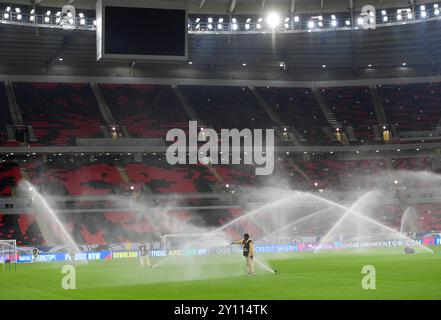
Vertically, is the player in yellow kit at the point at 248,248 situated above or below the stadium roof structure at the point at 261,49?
below

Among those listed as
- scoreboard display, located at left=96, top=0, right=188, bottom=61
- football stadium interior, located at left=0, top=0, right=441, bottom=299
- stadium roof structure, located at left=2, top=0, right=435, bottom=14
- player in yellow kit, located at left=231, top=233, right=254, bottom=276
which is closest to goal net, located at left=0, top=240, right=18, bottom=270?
football stadium interior, located at left=0, top=0, right=441, bottom=299

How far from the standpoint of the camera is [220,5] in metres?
59.2

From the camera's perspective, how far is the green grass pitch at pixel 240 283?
21.3 m

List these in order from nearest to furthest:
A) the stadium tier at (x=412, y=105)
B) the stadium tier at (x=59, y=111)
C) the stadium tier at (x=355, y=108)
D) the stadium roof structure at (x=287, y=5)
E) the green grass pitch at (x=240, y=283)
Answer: the green grass pitch at (x=240, y=283) < the stadium roof structure at (x=287, y=5) < the stadium tier at (x=59, y=111) < the stadium tier at (x=412, y=105) < the stadium tier at (x=355, y=108)

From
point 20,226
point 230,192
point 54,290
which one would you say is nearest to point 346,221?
point 230,192

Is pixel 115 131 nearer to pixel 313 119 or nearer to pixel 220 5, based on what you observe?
pixel 220 5

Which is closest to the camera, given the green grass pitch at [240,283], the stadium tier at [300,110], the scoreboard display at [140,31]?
the green grass pitch at [240,283]

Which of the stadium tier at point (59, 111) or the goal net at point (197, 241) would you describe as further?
the stadium tier at point (59, 111)

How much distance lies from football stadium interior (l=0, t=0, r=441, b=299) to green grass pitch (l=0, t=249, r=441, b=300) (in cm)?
1794

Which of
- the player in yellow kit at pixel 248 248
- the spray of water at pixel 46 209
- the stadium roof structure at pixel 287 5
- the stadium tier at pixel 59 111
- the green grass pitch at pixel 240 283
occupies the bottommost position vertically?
the green grass pitch at pixel 240 283

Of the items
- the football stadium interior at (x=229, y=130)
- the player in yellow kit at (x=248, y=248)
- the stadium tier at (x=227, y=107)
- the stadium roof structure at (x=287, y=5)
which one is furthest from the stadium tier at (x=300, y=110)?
the player in yellow kit at (x=248, y=248)

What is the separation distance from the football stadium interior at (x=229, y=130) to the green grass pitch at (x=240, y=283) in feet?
58.9

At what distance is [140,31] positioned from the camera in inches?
1475

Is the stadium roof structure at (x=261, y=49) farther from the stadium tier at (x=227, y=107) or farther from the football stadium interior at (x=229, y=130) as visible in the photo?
the stadium tier at (x=227, y=107)
